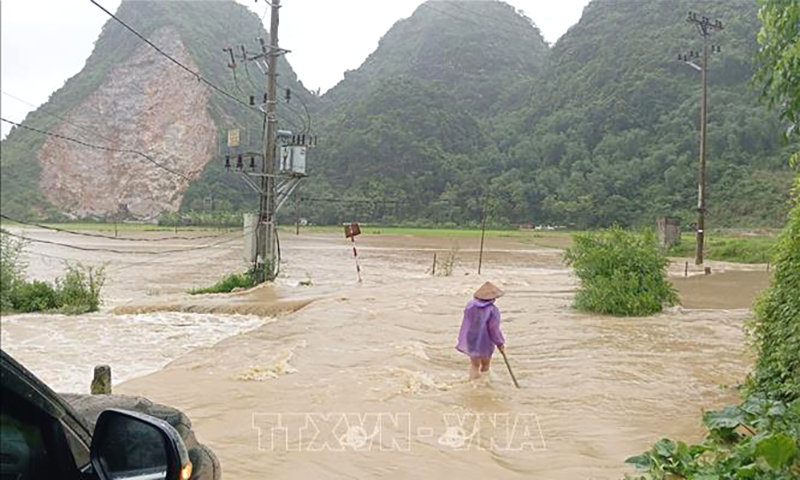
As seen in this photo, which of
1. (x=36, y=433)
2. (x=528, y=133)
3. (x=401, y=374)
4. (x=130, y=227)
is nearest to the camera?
(x=36, y=433)

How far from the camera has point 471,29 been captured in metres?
104

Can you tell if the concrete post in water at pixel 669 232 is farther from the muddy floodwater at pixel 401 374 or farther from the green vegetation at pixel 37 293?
the green vegetation at pixel 37 293

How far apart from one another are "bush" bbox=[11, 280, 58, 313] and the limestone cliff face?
73.9 feet

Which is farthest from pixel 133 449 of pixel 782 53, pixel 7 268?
pixel 7 268

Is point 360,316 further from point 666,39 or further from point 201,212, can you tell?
point 666,39

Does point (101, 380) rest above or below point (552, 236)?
below

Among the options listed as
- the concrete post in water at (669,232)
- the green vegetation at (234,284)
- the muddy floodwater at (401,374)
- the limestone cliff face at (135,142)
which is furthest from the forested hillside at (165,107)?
the concrete post in water at (669,232)

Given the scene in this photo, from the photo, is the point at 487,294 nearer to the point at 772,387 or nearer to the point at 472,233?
the point at 772,387

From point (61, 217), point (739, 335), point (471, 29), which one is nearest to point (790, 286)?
point (739, 335)

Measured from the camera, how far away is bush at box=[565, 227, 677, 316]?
13445mm

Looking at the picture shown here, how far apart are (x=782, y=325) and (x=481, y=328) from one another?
3084mm

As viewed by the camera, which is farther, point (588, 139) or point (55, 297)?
point (588, 139)

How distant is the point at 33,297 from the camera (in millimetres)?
15062

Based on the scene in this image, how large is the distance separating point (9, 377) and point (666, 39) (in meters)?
65.1
